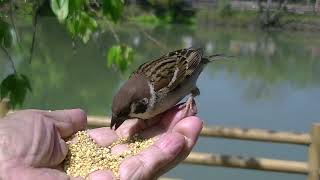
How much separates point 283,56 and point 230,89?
20.6 ft

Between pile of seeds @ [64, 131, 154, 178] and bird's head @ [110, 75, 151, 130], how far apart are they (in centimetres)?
7

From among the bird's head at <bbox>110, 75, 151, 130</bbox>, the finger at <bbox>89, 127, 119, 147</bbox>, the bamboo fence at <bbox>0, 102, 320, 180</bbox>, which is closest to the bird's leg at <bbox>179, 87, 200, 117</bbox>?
the bird's head at <bbox>110, 75, 151, 130</bbox>

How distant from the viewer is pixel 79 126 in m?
1.69

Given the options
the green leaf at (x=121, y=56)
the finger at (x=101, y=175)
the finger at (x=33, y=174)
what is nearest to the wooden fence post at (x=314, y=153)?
the green leaf at (x=121, y=56)

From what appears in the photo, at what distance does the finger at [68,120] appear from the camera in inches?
62.5

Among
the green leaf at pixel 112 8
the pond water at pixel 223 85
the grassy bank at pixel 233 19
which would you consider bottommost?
the grassy bank at pixel 233 19

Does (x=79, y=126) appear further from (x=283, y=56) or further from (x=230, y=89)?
→ (x=283, y=56)

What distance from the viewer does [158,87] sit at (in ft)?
5.94

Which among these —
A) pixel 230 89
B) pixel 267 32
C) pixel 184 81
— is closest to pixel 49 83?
pixel 230 89

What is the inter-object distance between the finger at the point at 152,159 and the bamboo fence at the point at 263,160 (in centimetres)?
139

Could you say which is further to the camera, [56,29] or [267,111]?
[56,29]

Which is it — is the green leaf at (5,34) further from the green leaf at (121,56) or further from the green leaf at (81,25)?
the green leaf at (121,56)

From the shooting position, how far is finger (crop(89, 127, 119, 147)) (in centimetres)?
169

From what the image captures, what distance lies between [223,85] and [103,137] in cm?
844
